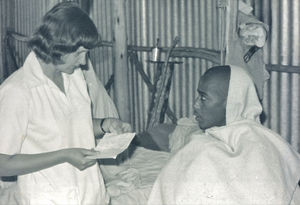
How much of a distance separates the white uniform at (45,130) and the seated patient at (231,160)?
50 cm

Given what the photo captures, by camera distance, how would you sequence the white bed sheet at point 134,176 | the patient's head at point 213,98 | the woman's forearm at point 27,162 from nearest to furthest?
the woman's forearm at point 27,162 < the patient's head at point 213,98 < the white bed sheet at point 134,176

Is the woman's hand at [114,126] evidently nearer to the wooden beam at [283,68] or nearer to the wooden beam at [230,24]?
the wooden beam at [230,24]

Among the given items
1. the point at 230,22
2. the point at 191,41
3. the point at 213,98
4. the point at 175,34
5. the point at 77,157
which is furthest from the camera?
the point at 175,34

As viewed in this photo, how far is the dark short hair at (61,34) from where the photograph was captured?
2.51 m

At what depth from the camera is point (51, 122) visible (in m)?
2.54

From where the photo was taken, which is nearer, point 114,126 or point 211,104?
point 211,104

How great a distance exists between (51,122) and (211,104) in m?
1.13

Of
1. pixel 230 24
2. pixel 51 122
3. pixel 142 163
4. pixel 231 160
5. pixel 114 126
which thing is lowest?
pixel 142 163

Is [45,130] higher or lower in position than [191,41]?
lower

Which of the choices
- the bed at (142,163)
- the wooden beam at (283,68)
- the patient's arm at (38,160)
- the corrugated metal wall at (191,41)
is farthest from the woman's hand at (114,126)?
the wooden beam at (283,68)

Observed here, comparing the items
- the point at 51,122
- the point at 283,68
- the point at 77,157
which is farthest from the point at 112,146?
the point at 283,68

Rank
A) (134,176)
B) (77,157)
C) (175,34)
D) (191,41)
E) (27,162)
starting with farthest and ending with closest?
(175,34), (191,41), (134,176), (77,157), (27,162)

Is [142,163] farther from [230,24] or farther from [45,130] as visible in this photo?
[45,130]

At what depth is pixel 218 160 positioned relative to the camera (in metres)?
2.52
